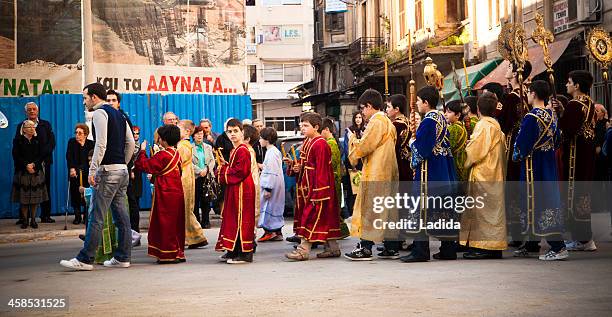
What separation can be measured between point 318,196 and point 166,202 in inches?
71.2

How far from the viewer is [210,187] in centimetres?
1802

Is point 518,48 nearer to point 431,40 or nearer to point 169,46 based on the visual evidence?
point 169,46

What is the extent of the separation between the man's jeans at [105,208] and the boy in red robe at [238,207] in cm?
121

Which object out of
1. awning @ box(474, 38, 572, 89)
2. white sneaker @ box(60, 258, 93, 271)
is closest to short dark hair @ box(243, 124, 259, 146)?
white sneaker @ box(60, 258, 93, 271)

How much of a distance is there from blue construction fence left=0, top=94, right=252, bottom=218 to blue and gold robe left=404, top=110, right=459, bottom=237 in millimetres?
9916

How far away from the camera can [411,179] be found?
43.5ft

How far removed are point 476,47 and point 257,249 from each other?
18.1 m

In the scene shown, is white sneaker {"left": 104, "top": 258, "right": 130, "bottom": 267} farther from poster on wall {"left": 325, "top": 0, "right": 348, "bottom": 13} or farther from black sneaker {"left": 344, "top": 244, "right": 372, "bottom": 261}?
poster on wall {"left": 325, "top": 0, "right": 348, "bottom": 13}

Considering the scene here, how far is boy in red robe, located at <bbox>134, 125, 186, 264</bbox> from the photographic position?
13031 mm

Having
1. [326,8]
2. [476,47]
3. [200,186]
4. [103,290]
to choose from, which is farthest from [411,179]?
[326,8]

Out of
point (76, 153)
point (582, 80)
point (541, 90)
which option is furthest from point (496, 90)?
point (76, 153)

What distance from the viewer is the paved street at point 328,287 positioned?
28.5 feet

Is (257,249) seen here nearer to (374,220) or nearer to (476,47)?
(374,220)

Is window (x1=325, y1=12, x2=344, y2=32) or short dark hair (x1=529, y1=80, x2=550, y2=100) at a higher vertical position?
window (x1=325, y1=12, x2=344, y2=32)
